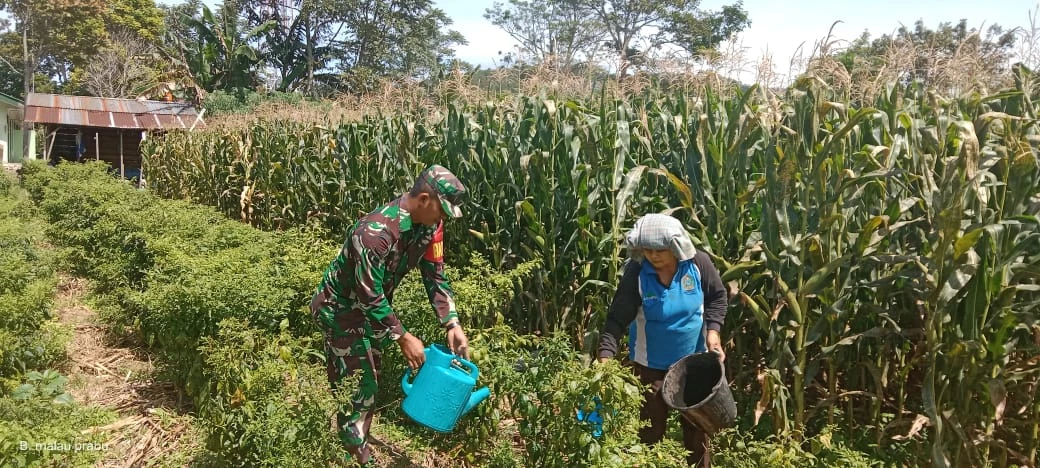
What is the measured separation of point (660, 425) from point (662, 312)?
63cm

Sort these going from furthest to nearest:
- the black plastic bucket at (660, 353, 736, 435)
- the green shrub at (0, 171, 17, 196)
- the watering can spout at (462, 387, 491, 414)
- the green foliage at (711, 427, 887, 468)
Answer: the green shrub at (0, 171, 17, 196)
the watering can spout at (462, 387, 491, 414)
the black plastic bucket at (660, 353, 736, 435)
the green foliage at (711, 427, 887, 468)

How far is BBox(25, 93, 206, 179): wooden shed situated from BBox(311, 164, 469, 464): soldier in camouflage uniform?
19.0 metres

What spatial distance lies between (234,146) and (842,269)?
424 inches

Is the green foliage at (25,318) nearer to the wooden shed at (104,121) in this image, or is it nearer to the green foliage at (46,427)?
the green foliage at (46,427)

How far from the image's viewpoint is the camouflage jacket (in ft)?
10.8

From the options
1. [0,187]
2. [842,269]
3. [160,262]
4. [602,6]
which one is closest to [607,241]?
[842,269]

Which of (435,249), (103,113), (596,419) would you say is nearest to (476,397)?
(596,419)

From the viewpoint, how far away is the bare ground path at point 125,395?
4016 millimetres

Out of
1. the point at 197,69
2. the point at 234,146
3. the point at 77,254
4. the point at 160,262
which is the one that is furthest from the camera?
the point at 197,69

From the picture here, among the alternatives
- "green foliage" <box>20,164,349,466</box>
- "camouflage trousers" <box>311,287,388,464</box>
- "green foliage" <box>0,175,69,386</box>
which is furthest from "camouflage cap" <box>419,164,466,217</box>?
"green foliage" <box>0,175,69,386</box>

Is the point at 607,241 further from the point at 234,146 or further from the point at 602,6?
the point at 602,6

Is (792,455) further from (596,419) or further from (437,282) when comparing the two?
(437,282)

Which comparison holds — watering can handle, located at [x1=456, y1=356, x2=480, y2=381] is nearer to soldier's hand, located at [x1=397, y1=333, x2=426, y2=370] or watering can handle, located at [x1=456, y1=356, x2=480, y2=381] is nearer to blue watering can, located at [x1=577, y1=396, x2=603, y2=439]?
soldier's hand, located at [x1=397, y1=333, x2=426, y2=370]

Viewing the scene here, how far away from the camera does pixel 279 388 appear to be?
3.58m
